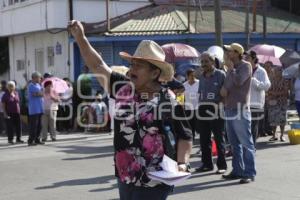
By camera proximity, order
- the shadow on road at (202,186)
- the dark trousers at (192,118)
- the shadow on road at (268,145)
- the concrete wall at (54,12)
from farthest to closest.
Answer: the concrete wall at (54,12) < the shadow on road at (268,145) < the dark trousers at (192,118) < the shadow on road at (202,186)

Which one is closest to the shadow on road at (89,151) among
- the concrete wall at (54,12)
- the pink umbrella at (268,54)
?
the pink umbrella at (268,54)

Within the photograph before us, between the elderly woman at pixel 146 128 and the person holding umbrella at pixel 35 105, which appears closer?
the elderly woman at pixel 146 128

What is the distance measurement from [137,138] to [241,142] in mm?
4503

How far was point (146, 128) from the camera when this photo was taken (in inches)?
173

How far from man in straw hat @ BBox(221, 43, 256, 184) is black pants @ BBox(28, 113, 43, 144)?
7.38 m

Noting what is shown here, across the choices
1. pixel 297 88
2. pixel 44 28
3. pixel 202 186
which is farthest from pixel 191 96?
pixel 44 28

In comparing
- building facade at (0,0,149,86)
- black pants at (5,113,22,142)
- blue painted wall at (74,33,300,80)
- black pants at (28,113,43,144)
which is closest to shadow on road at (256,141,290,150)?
black pants at (28,113,43,144)

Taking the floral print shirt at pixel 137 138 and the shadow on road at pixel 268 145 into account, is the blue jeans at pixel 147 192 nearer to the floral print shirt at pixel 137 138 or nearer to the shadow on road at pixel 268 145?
the floral print shirt at pixel 137 138

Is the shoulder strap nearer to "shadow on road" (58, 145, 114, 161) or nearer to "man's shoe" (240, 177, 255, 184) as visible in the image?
"man's shoe" (240, 177, 255, 184)

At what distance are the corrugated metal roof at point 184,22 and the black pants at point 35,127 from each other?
6848mm

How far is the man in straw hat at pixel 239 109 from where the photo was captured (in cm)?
854

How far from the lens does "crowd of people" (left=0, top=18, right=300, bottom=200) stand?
443 cm

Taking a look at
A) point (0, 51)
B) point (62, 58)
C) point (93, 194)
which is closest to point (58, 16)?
point (62, 58)

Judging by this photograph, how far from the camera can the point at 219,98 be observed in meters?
9.40
